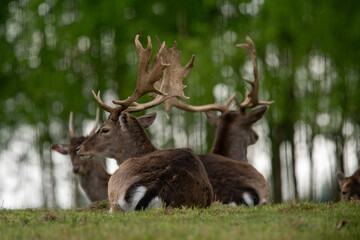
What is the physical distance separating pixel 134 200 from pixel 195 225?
182cm

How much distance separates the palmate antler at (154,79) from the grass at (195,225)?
260cm

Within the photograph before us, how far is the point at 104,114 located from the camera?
56.7ft

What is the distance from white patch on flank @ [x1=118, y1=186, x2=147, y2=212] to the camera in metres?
6.77

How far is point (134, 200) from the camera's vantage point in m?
6.80

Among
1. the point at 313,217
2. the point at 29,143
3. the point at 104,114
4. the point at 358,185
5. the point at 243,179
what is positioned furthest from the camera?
the point at 29,143

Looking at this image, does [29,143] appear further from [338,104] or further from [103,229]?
[103,229]

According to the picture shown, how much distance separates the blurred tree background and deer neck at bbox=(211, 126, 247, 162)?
3.58m

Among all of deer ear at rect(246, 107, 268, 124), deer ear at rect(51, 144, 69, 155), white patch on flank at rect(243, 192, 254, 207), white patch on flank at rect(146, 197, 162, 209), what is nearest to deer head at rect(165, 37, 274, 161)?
deer ear at rect(246, 107, 268, 124)

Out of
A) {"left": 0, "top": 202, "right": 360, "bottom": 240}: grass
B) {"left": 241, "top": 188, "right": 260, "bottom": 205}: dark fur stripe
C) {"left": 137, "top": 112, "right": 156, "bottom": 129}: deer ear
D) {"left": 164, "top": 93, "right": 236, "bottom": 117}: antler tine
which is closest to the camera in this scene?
{"left": 0, "top": 202, "right": 360, "bottom": 240}: grass

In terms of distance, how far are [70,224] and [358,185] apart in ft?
23.2

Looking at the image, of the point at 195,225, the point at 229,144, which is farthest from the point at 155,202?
the point at 229,144

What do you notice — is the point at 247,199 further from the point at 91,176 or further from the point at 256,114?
the point at 91,176

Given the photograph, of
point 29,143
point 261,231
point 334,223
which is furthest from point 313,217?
point 29,143

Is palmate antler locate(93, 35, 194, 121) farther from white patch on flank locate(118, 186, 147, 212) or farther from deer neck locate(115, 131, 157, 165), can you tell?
white patch on flank locate(118, 186, 147, 212)
